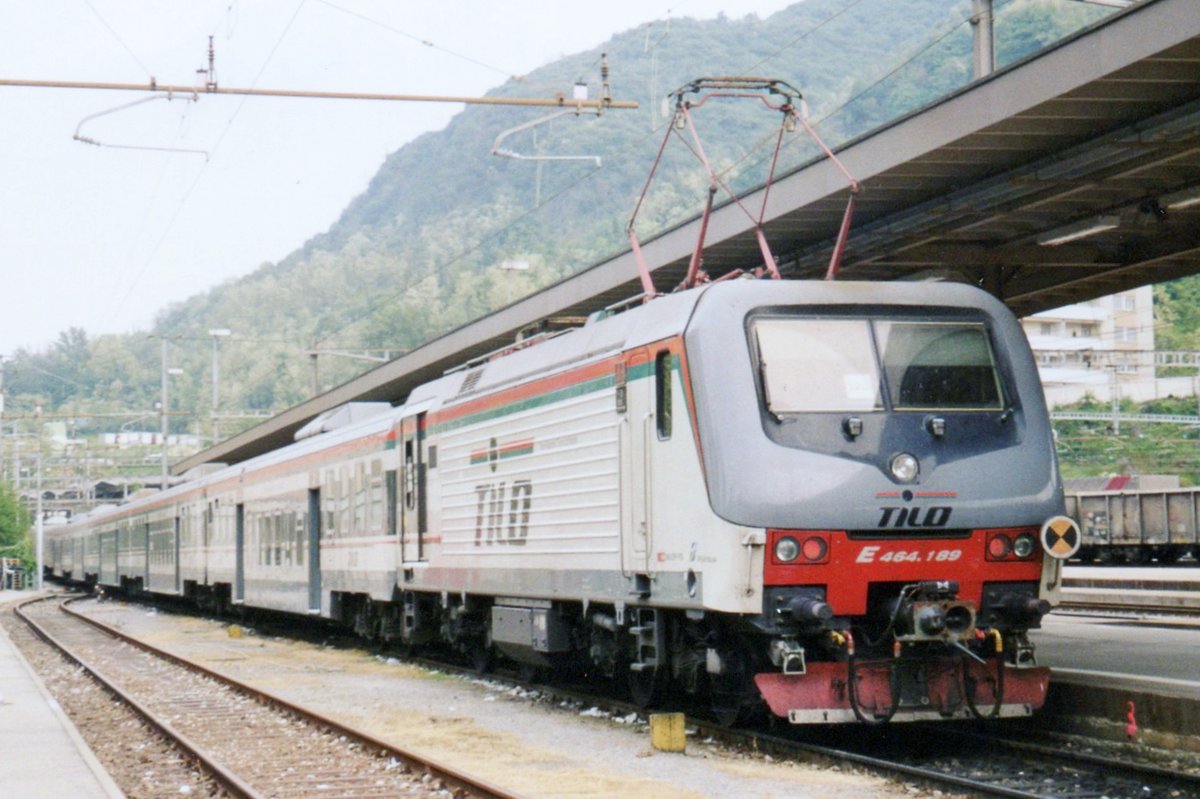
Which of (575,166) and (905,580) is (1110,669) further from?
(575,166)

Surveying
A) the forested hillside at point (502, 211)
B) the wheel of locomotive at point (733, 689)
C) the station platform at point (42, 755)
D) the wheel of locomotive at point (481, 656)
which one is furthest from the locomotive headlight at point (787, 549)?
the forested hillside at point (502, 211)

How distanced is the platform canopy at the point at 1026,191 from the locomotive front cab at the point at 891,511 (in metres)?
2.17

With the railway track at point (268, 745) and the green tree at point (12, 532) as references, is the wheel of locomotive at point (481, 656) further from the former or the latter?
the green tree at point (12, 532)

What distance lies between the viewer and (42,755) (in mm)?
11422

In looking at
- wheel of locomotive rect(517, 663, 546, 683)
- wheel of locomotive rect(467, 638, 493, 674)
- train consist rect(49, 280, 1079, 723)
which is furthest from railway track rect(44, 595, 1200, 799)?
wheel of locomotive rect(467, 638, 493, 674)

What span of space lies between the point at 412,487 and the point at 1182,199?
855 centimetres

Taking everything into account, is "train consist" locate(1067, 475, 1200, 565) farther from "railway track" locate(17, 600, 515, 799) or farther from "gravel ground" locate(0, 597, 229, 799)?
"gravel ground" locate(0, 597, 229, 799)

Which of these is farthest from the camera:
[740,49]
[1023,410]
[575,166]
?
[740,49]

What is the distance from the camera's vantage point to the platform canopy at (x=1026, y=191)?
1124cm

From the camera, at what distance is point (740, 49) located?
122 m

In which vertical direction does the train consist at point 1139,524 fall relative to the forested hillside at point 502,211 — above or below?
below

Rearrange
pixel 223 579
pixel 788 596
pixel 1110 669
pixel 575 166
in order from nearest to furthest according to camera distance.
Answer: pixel 788 596 < pixel 1110 669 < pixel 223 579 < pixel 575 166

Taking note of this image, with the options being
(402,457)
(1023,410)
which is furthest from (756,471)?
(402,457)

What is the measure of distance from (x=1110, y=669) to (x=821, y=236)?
19.2ft
